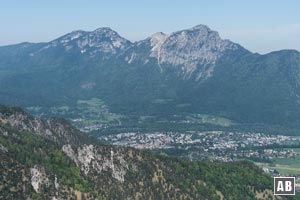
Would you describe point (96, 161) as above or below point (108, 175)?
above

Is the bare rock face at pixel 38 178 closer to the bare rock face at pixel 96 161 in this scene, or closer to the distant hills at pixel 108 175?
the distant hills at pixel 108 175

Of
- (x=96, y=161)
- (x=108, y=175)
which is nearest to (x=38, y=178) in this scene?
(x=96, y=161)

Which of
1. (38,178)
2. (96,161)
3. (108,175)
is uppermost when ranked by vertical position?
(38,178)

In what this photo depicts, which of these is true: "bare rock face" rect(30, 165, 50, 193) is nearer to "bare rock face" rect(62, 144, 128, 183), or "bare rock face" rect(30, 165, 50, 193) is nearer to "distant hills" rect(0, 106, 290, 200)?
"distant hills" rect(0, 106, 290, 200)

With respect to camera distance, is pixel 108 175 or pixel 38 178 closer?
pixel 38 178


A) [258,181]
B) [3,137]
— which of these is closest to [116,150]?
[3,137]

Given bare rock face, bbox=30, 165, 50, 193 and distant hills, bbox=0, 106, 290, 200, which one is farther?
distant hills, bbox=0, 106, 290, 200

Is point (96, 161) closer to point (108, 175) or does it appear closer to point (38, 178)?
point (108, 175)

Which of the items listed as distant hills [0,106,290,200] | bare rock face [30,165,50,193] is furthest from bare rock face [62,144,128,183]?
bare rock face [30,165,50,193]

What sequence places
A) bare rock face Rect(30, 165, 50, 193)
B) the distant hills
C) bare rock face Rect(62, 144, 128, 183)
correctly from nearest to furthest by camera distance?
1. bare rock face Rect(30, 165, 50, 193)
2. the distant hills
3. bare rock face Rect(62, 144, 128, 183)

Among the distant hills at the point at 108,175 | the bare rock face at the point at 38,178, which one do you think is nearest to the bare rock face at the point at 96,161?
the distant hills at the point at 108,175
